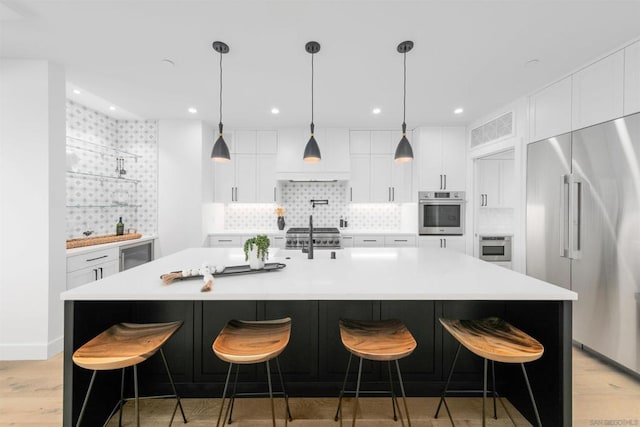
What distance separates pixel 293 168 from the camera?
4656 millimetres

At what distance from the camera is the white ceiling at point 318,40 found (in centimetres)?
192

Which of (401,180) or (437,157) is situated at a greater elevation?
Result: (437,157)

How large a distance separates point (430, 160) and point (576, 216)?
7.25 ft

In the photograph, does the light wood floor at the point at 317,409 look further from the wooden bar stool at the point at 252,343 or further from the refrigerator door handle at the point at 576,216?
the refrigerator door handle at the point at 576,216

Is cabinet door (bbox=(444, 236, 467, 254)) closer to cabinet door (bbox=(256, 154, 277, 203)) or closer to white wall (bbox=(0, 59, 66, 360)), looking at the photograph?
cabinet door (bbox=(256, 154, 277, 203))

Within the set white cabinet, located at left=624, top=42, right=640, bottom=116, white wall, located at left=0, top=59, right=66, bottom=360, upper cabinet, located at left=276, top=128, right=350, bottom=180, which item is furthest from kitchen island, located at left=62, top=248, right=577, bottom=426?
upper cabinet, located at left=276, top=128, right=350, bottom=180

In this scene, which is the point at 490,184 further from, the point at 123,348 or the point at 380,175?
the point at 123,348

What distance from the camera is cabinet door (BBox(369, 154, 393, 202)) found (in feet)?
15.5

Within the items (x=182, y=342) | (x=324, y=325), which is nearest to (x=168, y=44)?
(x=182, y=342)

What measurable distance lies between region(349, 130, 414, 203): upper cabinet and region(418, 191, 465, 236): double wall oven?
369mm

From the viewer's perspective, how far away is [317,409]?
6.06ft

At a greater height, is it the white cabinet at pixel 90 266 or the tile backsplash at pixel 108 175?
the tile backsplash at pixel 108 175

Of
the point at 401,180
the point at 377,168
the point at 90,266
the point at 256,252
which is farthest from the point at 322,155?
the point at 90,266

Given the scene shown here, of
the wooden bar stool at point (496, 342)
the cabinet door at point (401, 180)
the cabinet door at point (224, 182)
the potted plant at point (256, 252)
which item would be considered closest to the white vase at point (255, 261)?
the potted plant at point (256, 252)
